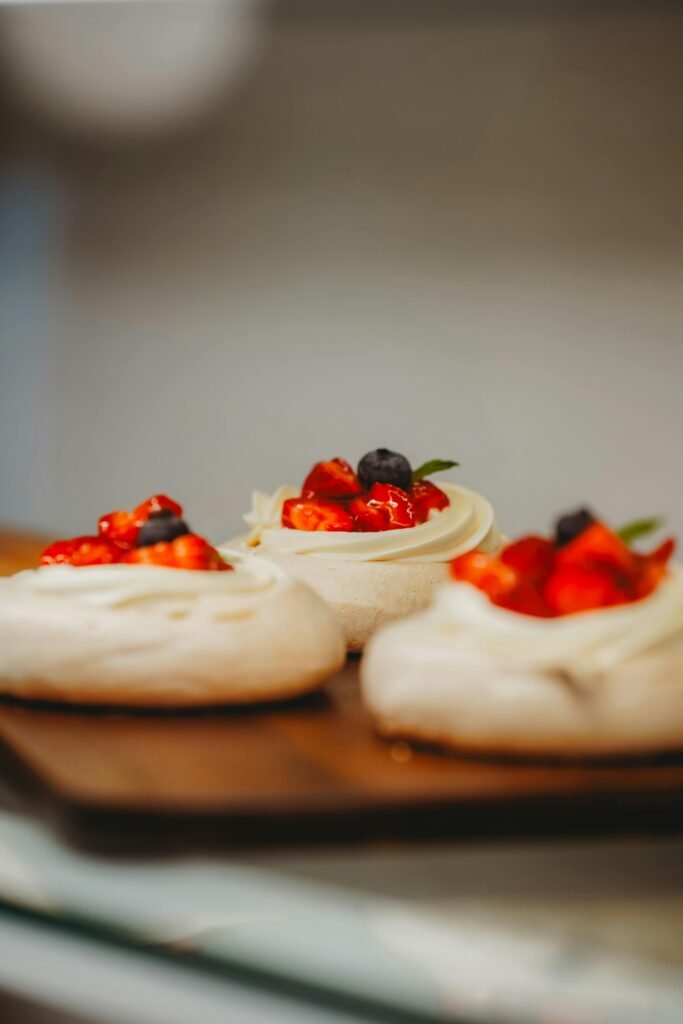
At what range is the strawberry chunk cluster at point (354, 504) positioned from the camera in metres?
2.74

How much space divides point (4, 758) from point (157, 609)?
0.39 m

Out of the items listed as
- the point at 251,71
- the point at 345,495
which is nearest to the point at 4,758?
the point at 345,495

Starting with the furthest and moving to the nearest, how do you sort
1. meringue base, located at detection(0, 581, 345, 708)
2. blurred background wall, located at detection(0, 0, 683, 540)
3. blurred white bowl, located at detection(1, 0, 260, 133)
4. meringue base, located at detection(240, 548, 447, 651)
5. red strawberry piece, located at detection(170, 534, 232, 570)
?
blurred white bowl, located at detection(1, 0, 260, 133) → blurred background wall, located at detection(0, 0, 683, 540) → meringue base, located at detection(240, 548, 447, 651) → red strawberry piece, located at detection(170, 534, 232, 570) → meringue base, located at detection(0, 581, 345, 708)

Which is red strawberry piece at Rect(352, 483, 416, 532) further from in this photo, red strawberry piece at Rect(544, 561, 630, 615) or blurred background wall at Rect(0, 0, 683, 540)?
blurred background wall at Rect(0, 0, 683, 540)

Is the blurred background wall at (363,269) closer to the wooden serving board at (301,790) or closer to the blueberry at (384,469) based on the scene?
the blueberry at (384,469)

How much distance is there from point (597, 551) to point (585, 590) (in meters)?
0.06

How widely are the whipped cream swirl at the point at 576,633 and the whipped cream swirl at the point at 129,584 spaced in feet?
1.63

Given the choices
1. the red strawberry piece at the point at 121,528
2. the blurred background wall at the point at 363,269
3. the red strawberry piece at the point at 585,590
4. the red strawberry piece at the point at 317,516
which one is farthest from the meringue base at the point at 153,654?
the blurred background wall at the point at 363,269

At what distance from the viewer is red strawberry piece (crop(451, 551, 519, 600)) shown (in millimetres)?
1889

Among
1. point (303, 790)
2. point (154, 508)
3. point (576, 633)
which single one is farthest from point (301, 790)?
point (154, 508)

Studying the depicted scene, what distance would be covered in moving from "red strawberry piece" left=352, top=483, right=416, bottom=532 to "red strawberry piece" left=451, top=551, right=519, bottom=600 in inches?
29.3

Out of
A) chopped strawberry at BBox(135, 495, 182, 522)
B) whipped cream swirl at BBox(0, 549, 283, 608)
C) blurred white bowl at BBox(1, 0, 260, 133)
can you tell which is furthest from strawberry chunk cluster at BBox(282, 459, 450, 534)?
blurred white bowl at BBox(1, 0, 260, 133)

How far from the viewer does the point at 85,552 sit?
2.26 meters

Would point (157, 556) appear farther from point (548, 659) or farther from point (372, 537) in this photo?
point (548, 659)
